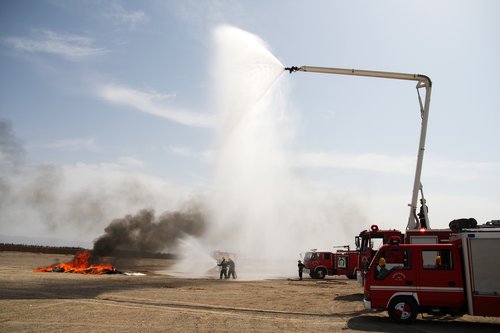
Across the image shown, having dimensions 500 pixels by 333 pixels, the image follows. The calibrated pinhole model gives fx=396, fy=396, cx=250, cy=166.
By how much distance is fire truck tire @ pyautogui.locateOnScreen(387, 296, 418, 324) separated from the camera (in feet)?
37.7

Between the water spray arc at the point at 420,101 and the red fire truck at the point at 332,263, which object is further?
the red fire truck at the point at 332,263

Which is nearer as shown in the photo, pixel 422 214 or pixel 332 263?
pixel 422 214

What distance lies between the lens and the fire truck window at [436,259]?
11.4 m

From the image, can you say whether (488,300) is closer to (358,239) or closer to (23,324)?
(358,239)

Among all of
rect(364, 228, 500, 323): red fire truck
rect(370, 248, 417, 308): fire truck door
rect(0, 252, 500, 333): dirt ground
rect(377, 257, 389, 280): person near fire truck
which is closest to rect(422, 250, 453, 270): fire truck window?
rect(364, 228, 500, 323): red fire truck

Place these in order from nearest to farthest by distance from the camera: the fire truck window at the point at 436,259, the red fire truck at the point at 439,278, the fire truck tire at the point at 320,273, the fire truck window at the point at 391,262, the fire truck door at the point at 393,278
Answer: the red fire truck at the point at 439,278
the fire truck window at the point at 436,259
the fire truck door at the point at 393,278
the fire truck window at the point at 391,262
the fire truck tire at the point at 320,273

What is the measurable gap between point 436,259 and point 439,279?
561 mm

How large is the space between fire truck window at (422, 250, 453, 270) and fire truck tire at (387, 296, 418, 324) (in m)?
1.12

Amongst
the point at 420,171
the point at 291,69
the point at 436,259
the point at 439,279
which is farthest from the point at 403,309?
the point at 291,69

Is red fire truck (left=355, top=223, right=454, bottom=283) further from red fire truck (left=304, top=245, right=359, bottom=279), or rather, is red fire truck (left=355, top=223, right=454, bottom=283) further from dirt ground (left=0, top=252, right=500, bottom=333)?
red fire truck (left=304, top=245, right=359, bottom=279)

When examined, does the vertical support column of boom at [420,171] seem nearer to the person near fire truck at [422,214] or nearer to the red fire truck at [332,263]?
the person near fire truck at [422,214]

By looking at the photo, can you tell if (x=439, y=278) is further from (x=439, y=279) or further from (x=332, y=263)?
(x=332, y=263)

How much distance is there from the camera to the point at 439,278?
11.4 metres

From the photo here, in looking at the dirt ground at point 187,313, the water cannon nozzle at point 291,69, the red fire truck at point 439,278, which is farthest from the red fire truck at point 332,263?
the red fire truck at point 439,278
